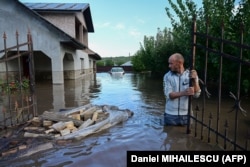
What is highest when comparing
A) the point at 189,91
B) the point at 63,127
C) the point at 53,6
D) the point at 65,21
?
the point at 53,6

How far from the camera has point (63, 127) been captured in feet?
16.3

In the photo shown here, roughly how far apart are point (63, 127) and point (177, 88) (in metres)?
2.52

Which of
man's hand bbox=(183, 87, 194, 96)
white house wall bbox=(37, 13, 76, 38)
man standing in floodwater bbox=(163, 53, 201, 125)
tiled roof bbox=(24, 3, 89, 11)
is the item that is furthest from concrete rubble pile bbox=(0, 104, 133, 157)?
tiled roof bbox=(24, 3, 89, 11)

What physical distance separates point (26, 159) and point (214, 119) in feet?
16.1

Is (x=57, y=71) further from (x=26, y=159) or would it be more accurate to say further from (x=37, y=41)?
(x=26, y=159)

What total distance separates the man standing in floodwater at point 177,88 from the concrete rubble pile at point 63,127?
163 cm

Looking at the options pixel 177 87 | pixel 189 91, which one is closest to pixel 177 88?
pixel 177 87

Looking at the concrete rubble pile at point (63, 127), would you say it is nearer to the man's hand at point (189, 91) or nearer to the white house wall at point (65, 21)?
the man's hand at point (189, 91)

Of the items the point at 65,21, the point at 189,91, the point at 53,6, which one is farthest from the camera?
the point at 53,6

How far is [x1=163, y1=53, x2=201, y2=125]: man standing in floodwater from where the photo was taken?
426 centimetres

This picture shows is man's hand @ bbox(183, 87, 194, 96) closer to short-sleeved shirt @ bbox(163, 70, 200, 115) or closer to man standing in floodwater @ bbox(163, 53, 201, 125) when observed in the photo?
man standing in floodwater @ bbox(163, 53, 201, 125)

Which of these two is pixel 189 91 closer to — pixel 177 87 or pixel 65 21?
pixel 177 87

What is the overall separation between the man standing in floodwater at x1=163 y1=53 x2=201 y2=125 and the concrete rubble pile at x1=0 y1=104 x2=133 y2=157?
163 centimetres

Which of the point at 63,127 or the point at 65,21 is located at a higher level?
the point at 65,21
